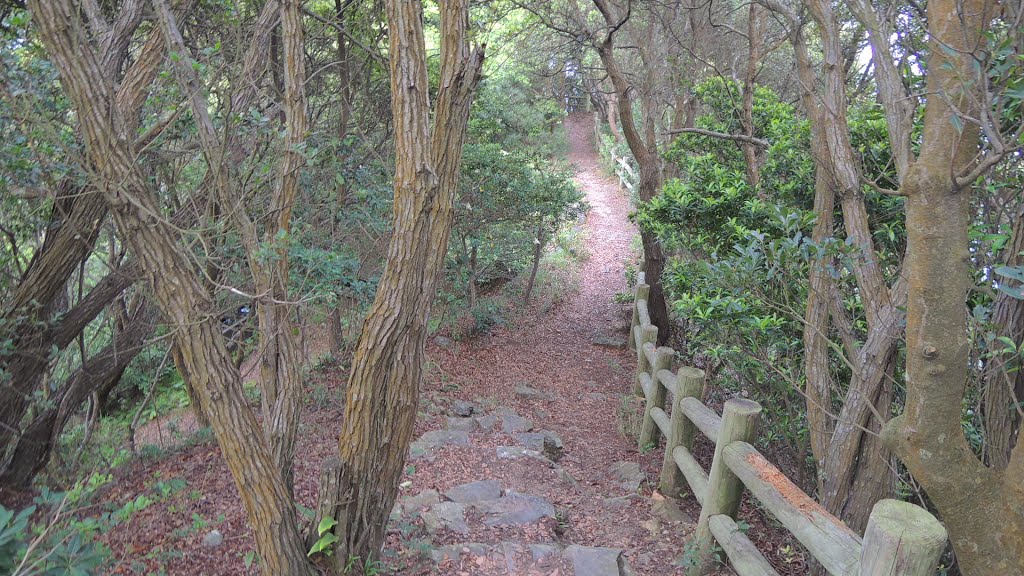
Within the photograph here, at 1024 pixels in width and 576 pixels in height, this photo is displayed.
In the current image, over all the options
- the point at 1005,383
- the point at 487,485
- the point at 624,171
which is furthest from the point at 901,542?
the point at 624,171

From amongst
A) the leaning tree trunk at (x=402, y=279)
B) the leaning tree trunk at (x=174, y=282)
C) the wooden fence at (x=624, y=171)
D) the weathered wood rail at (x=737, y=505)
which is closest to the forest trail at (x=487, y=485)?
the weathered wood rail at (x=737, y=505)

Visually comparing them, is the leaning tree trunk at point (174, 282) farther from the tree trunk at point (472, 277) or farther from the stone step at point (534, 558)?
the tree trunk at point (472, 277)

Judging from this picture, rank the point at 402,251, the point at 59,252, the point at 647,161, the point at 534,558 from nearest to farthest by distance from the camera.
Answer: the point at 402,251, the point at 534,558, the point at 59,252, the point at 647,161

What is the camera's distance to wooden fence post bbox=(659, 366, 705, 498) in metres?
5.28

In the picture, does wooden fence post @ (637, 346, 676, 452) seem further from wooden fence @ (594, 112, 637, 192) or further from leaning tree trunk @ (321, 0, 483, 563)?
wooden fence @ (594, 112, 637, 192)

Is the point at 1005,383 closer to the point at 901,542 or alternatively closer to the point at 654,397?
the point at 901,542

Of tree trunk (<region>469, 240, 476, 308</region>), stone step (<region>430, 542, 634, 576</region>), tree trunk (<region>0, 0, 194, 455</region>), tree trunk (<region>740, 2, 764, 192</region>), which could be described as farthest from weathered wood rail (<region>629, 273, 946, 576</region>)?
tree trunk (<region>0, 0, 194, 455</region>)

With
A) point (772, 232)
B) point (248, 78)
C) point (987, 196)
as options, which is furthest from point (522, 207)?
point (987, 196)

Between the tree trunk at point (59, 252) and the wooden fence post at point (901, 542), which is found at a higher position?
the tree trunk at point (59, 252)

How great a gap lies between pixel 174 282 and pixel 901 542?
10.4ft

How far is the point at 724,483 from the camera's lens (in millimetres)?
4148

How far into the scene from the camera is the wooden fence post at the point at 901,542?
87.9 inches

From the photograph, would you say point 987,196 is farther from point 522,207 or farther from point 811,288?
point 522,207

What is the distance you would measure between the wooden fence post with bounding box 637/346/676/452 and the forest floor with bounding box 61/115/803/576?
0.14m
